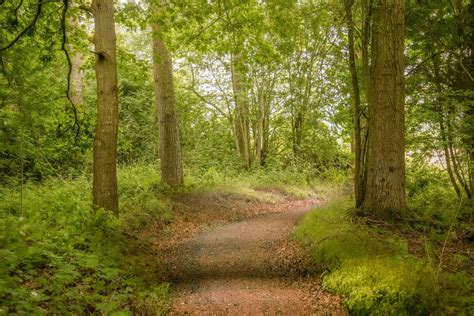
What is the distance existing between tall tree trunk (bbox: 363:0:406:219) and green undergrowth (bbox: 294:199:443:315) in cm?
73

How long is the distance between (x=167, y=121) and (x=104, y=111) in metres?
4.78

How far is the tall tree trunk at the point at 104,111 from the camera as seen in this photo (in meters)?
6.47

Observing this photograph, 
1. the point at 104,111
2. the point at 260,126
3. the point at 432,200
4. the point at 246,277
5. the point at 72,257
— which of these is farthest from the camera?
the point at 260,126

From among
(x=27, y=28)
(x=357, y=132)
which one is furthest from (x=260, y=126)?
(x=27, y=28)

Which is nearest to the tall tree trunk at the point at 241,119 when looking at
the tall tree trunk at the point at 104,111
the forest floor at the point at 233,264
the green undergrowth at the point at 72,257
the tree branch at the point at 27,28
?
the forest floor at the point at 233,264

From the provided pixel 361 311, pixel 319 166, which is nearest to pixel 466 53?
pixel 361 311

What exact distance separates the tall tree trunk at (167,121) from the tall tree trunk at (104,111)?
4568mm

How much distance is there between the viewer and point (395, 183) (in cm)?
677

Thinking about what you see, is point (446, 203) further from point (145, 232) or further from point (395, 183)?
point (145, 232)

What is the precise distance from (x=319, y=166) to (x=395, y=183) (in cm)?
1098

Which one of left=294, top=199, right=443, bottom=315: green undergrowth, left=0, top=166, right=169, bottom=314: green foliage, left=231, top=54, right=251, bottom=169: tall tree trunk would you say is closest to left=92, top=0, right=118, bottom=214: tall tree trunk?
left=0, top=166, right=169, bottom=314: green foliage

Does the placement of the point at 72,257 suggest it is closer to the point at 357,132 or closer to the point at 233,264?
the point at 233,264

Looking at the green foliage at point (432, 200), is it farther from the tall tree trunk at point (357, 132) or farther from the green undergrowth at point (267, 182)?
the green undergrowth at point (267, 182)

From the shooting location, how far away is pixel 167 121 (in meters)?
11.3
